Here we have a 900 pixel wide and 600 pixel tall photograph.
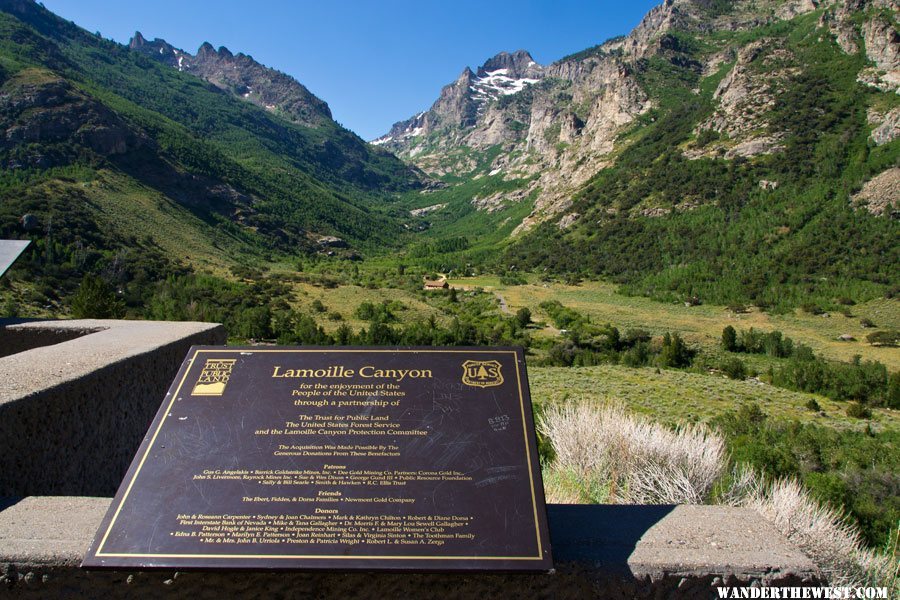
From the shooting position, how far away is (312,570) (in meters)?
2.68

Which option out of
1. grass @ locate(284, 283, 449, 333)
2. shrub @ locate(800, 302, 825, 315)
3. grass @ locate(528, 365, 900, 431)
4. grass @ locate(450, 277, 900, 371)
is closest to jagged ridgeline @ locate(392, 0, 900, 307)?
shrub @ locate(800, 302, 825, 315)

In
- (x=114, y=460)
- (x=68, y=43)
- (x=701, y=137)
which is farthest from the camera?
(x=68, y=43)

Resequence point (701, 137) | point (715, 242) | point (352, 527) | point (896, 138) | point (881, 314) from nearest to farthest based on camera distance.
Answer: point (352, 527)
point (881, 314)
point (896, 138)
point (715, 242)
point (701, 137)

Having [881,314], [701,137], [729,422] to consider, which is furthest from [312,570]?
[701,137]

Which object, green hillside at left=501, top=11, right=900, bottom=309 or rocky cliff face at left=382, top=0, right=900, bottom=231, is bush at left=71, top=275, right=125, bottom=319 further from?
rocky cliff face at left=382, top=0, right=900, bottom=231

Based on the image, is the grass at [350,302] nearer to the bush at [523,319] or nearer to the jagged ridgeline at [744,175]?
the bush at [523,319]

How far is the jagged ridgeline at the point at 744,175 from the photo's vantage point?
60.9 m

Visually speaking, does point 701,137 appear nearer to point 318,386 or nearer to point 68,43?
point 318,386

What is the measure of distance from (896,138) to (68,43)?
214119 millimetres

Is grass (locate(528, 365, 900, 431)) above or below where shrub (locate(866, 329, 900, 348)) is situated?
above

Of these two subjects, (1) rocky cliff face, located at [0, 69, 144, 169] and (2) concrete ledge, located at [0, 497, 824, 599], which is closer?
(2) concrete ledge, located at [0, 497, 824, 599]

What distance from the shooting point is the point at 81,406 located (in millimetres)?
4402

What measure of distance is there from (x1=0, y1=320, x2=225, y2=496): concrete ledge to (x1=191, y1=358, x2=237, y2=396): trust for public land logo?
57.0 inches

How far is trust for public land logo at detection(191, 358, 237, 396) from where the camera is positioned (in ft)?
11.9
